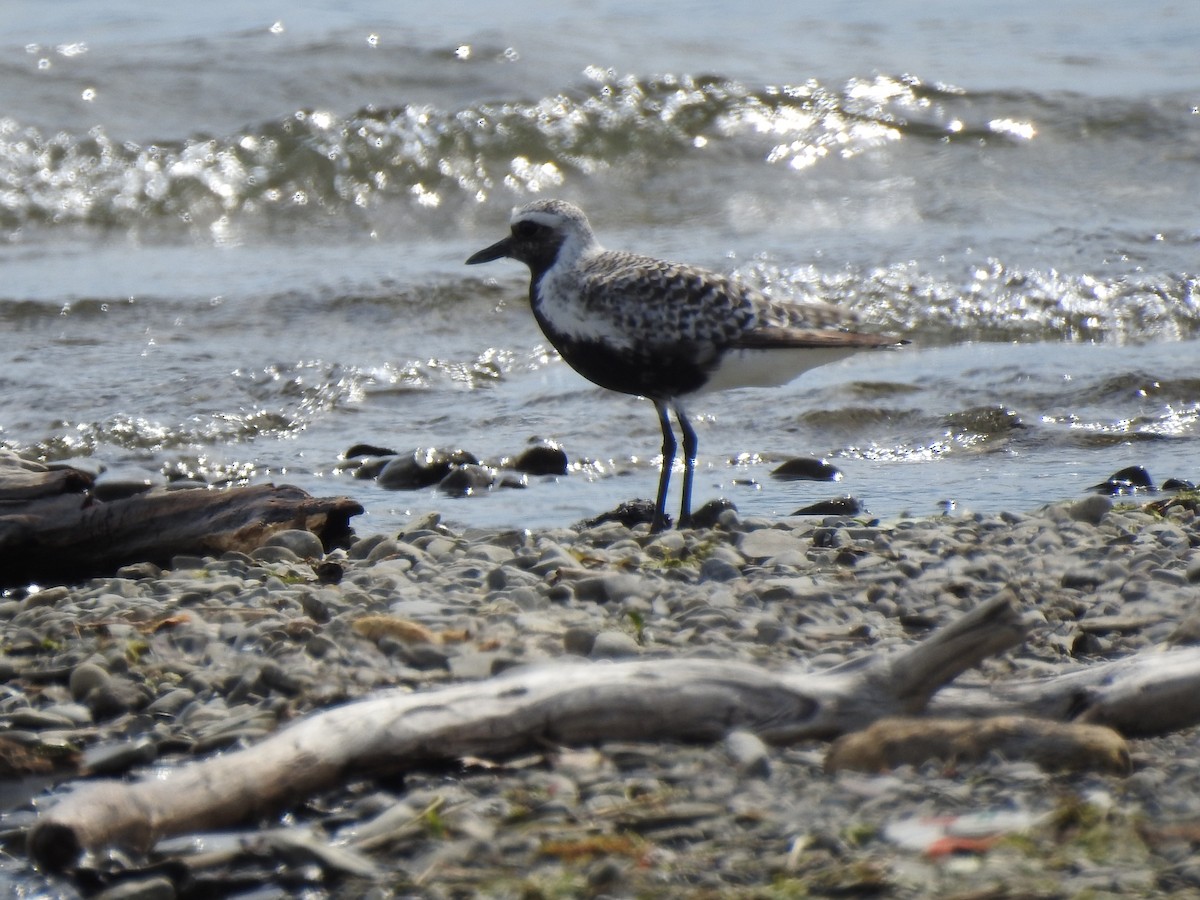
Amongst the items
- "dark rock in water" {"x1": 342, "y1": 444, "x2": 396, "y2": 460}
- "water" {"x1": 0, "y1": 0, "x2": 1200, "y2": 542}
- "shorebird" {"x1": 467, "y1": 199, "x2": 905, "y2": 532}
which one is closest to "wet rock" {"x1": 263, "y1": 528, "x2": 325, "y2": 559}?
"water" {"x1": 0, "y1": 0, "x2": 1200, "y2": 542}

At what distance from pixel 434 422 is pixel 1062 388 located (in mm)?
3689

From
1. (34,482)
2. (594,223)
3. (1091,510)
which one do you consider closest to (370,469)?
(34,482)

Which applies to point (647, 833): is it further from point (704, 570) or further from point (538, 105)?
point (538, 105)

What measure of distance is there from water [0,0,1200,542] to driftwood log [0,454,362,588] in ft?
3.53

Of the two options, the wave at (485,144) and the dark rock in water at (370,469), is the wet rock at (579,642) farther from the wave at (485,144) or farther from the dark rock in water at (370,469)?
the wave at (485,144)

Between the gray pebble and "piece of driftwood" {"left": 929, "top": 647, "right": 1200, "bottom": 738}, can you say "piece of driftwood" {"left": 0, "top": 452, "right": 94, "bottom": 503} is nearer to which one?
the gray pebble

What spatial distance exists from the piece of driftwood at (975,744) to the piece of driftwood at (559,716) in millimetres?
102

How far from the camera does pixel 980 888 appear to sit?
2.74 meters

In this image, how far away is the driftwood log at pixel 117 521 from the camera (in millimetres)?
5340

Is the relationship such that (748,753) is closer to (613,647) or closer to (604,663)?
(604,663)

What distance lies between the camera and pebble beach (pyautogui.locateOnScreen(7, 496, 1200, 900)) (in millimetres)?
2924

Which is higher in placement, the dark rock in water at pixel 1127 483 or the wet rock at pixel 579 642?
the wet rock at pixel 579 642

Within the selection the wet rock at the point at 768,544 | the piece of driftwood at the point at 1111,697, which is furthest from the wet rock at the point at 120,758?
the wet rock at the point at 768,544

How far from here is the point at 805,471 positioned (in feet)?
25.3
